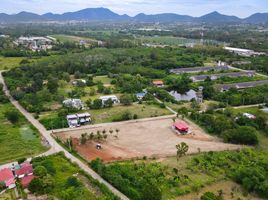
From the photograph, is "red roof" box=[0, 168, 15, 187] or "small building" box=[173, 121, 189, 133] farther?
"small building" box=[173, 121, 189, 133]

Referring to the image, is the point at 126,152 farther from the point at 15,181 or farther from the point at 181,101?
the point at 181,101

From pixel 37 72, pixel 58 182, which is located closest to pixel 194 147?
pixel 58 182

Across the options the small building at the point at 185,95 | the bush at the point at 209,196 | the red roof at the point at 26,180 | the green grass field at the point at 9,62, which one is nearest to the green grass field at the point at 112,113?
the small building at the point at 185,95

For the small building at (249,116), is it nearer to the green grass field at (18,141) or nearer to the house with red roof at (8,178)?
the green grass field at (18,141)

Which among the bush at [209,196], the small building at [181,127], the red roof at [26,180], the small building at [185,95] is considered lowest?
the small building at [185,95]

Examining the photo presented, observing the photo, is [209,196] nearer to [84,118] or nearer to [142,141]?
[142,141]

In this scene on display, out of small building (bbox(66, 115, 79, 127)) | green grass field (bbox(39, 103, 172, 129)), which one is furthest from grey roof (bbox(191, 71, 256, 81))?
small building (bbox(66, 115, 79, 127))

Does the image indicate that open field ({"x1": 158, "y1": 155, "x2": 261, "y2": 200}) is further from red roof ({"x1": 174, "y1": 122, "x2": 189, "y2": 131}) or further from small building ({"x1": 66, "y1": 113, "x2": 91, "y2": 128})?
small building ({"x1": 66, "y1": 113, "x2": 91, "y2": 128})
